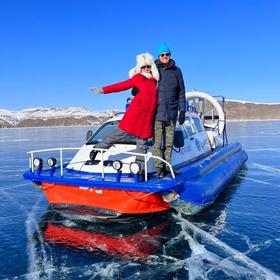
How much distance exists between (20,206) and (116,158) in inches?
100

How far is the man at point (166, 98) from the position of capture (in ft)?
19.7

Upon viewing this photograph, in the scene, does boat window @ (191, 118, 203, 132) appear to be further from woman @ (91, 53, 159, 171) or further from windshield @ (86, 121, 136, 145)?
woman @ (91, 53, 159, 171)

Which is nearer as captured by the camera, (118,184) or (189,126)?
(118,184)

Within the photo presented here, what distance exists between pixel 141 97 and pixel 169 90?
541 mm

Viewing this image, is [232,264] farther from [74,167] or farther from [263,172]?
[263,172]

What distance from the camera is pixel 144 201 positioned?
233 inches

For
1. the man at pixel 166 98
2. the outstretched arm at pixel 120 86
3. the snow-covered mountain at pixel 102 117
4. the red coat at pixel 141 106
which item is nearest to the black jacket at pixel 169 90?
the man at pixel 166 98

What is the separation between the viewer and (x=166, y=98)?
6.07m

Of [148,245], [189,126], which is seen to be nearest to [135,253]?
[148,245]

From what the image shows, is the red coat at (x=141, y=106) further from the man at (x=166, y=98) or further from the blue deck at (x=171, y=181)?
the blue deck at (x=171, y=181)

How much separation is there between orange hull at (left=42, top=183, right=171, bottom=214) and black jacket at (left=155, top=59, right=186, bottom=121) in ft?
4.57

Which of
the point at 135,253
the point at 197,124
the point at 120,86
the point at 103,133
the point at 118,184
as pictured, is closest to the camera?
the point at 135,253

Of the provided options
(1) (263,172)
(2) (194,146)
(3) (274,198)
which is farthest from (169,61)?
(1) (263,172)

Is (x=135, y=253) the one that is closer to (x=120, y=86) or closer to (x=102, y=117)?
(x=120, y=86)
